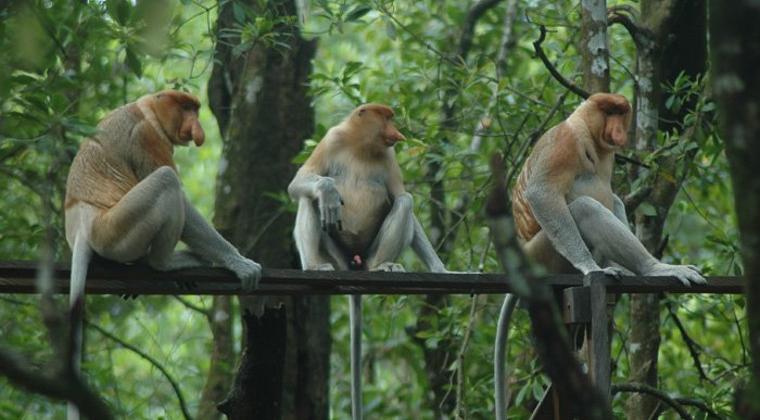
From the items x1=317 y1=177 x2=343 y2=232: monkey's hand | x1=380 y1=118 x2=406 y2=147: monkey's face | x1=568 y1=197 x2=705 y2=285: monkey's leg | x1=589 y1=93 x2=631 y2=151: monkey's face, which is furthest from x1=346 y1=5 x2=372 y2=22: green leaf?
x1=568 y1=197 x2=705 y2=285: monkey's leg

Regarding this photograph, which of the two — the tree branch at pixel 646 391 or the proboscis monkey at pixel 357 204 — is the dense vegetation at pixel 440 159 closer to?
the tree branch at pixel 646 391

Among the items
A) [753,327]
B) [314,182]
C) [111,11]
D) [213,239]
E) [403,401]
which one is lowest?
[403,401]

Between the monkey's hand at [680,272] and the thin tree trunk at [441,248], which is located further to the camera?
the thin tree trunk at [441,248]

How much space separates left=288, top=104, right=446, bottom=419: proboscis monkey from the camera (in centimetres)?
596

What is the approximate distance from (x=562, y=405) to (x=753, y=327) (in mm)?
3982

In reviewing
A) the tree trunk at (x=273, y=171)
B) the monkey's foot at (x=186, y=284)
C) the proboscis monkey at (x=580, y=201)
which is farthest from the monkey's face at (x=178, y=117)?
the tree trunk at (x=273, y=171)

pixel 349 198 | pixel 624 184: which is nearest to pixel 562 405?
pixel 349 198

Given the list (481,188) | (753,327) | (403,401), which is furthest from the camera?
(403,401)

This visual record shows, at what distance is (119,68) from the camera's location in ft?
25.3

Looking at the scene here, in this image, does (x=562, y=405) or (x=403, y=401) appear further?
(x=403, y=401)

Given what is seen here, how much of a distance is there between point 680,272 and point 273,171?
392cm

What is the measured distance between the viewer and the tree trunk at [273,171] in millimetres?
7957

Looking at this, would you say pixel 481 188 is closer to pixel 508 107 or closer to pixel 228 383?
pixel 508 107

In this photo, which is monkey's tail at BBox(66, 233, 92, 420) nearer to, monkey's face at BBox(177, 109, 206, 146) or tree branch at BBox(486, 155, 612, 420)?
monkey's face at BBox(177, 109, 206, 146)
